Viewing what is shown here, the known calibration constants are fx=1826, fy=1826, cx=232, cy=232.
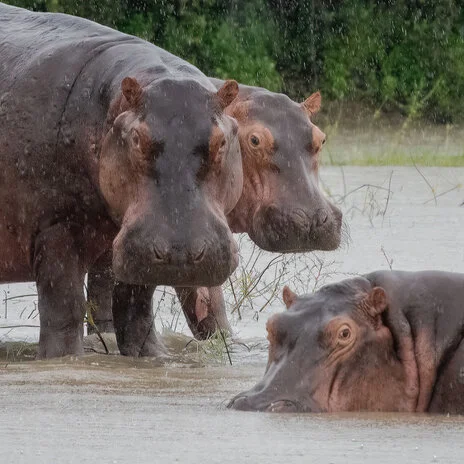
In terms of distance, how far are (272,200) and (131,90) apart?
5.40 feet

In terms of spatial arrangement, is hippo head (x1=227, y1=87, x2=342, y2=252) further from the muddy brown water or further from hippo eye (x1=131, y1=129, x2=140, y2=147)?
the muddy brown water

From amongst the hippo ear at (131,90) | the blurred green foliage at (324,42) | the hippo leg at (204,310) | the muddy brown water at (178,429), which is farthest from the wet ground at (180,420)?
the blurred green foliage at (324,42)

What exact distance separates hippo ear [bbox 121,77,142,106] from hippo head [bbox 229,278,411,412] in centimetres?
156

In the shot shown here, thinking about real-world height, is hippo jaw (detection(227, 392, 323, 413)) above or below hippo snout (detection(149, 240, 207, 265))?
below

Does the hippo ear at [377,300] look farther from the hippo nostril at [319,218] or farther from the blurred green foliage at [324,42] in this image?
the blurred green foliage at [324,42]

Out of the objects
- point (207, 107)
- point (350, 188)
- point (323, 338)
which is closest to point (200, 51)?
point (350, 188)

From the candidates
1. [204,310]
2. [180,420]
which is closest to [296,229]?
[204,310]

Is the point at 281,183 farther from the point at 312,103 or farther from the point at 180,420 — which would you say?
the point at 180,420

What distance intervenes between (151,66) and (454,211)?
20.5 ft

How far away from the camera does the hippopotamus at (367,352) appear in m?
5.74

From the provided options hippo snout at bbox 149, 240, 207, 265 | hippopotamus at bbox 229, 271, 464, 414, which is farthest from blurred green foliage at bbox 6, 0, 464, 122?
hippopotamus at bbox 229, 271, 464, 414

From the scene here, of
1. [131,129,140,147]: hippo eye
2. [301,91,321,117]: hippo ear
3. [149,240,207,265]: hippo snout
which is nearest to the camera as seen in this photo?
[149,240,207,265]: hippo snout

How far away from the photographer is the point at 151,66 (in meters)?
7.71

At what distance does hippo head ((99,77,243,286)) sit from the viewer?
693 cm
